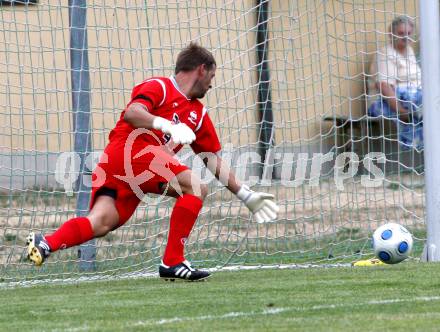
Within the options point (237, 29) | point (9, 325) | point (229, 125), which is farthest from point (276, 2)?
point (9, 325)

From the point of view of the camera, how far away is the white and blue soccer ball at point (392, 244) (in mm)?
6949

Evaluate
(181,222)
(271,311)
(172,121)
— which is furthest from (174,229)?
(271,311)

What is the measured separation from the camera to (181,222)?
262 inches

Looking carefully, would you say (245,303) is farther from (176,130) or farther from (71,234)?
(71,234)

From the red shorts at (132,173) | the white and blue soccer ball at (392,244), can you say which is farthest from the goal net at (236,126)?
the red shorts at (132,173)


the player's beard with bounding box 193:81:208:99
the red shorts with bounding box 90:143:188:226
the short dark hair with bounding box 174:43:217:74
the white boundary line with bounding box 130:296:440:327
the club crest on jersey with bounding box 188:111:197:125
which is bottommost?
the white boundary line with bounding box 130:296:440:327

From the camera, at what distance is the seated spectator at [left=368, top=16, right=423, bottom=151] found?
350 inches

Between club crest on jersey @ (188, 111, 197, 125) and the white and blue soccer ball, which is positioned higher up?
club crest on jersey @ (188, 111, 197, 125)

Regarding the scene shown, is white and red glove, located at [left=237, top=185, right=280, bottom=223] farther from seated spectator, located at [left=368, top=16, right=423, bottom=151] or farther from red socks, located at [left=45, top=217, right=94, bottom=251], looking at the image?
seated spectator, located at [left=368, top=16, right=423, bottom=151]

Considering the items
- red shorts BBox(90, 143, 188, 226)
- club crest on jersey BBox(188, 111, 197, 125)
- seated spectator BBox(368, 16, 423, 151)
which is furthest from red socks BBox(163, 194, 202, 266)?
seated spectator BBox(368, 16, 423, 151)

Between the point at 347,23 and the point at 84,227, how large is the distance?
3.24 metres

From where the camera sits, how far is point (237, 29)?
27.8ft

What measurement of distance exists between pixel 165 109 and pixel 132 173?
435 mm

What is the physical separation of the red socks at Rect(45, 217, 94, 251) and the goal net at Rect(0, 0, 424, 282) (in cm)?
125
